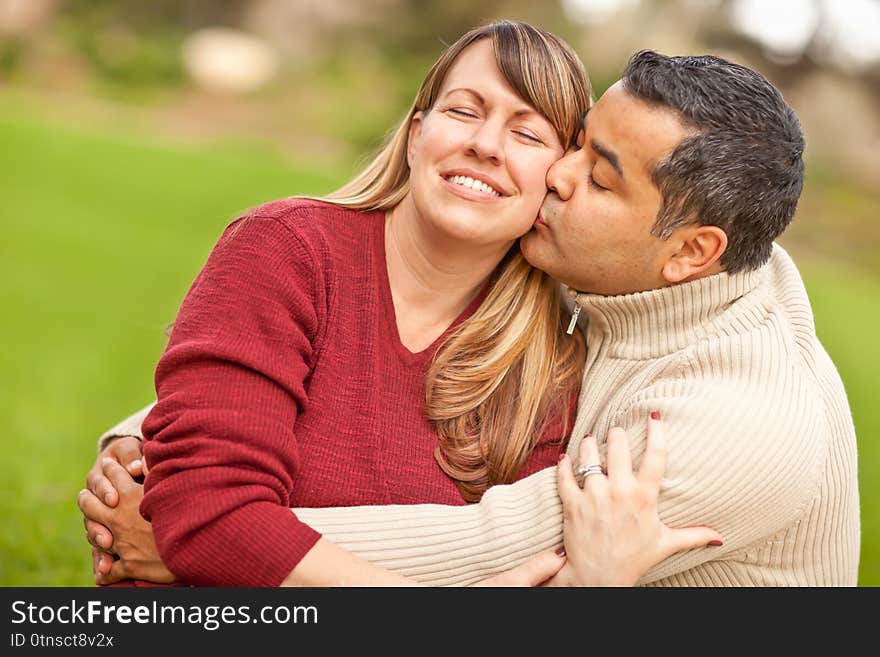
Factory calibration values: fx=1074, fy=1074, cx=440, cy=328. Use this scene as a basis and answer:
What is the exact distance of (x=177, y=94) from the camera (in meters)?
15.7

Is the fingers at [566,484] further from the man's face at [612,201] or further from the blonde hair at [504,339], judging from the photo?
the man's face at [612,201]

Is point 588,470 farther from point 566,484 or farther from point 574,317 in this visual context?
point 574,317

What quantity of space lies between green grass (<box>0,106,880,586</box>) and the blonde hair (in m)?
1.41

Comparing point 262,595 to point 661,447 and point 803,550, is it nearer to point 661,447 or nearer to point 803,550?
point 661,447

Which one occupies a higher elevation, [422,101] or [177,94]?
[177,94]

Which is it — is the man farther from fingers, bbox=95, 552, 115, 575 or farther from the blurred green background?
the blurred green background

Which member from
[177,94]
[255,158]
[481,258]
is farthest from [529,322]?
[177,94]

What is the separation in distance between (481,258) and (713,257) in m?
0.50

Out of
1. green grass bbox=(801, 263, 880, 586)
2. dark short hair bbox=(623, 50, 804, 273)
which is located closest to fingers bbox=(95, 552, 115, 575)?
dark short hair bbox=(623, 50, 804, 273)

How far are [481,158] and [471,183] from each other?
0.05 metres

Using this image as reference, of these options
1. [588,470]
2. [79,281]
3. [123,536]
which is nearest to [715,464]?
[588,470]

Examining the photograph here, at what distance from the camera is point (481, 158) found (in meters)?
2.19

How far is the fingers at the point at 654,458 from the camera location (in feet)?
6.45

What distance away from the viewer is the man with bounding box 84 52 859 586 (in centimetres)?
202
